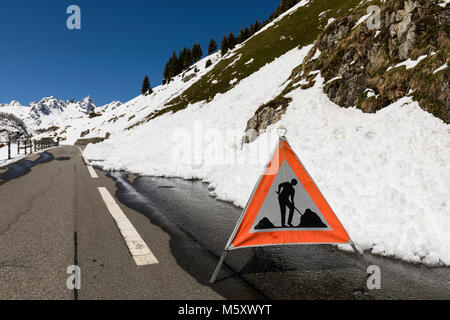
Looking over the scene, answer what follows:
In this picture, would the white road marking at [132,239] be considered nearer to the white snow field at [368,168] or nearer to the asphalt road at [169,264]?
the asphalt road at [169,264]

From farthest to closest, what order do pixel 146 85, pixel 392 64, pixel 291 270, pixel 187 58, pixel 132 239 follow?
pixel 146 85 < pixel 187 58 < pixel 392 64 < pixel 132 239 < pixel 291 270

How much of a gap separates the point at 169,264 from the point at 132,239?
1.15 m

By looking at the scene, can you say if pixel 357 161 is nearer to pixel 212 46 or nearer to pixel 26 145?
pixel 26 145

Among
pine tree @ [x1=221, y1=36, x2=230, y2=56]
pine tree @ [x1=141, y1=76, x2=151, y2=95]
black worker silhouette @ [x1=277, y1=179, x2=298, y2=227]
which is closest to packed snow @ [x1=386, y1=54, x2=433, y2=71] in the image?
black worker silhouette @ [x1=277, y1=179, x2=298, y2=227]

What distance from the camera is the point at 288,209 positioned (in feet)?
11.9

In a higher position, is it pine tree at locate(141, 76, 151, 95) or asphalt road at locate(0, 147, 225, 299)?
pine tree at locate(141, 76, 151, 95)

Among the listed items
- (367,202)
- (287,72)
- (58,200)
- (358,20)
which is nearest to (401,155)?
(367,202)

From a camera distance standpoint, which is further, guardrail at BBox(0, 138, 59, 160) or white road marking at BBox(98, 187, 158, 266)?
guardrail at BBox(0, 138, 59, 160)

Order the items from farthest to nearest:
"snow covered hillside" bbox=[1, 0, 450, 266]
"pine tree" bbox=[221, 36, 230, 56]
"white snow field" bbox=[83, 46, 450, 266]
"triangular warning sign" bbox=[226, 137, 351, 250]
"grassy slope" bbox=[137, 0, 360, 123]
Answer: "pine tree" bbox=[221, 36, 230, 56] < "grassy slope" bbox=[137, 0, 360, 123] < "snow covered hillside" bbox=[1, 0, 450, 266] < "white snow field" bbox=[83, 46, 450, 266] < "triangular warning sign" bbox=[226, 137, 351, 250]

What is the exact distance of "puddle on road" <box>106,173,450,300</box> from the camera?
312cm

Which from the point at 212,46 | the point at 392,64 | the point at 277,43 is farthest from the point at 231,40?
the point at 392,64

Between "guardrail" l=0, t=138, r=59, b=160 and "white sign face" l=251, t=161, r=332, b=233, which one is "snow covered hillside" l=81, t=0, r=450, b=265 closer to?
"white sign face" l=251, t=161, r=332, b=233
